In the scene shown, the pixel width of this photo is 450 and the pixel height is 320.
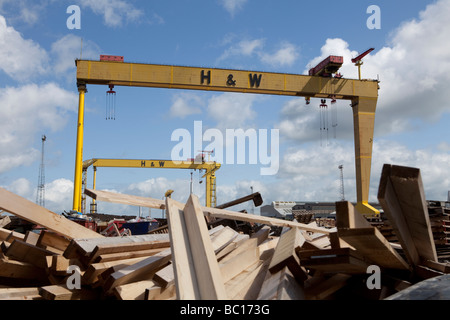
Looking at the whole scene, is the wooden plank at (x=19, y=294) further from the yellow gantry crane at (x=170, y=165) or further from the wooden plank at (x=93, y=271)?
the yellow gantry crane at (x=170, y=165)

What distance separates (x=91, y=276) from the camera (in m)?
2.77

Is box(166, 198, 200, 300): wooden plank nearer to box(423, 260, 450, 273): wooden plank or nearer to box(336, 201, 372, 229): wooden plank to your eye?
box(336, 201, 372, 229): wooden plank

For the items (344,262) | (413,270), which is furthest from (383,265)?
(344,262)

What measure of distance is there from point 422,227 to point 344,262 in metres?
0.61

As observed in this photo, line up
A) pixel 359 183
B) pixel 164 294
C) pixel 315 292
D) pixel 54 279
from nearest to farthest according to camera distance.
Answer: pixel 315 292, pixel 164 294, pixel 54 279, pixel 359 183

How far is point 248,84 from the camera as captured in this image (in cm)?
1582

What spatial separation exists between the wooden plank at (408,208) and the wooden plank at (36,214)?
297 centimetres

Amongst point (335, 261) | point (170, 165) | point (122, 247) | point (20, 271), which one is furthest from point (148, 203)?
point (170, 165)

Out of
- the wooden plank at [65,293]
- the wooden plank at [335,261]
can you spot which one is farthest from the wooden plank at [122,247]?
the wooden plank at [335,261]

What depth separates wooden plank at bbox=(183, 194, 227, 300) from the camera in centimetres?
185

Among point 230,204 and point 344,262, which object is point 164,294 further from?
point 230,204

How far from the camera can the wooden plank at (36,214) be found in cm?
318

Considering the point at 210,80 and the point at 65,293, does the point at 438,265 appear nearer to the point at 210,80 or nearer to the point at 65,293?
the point at 65,293
